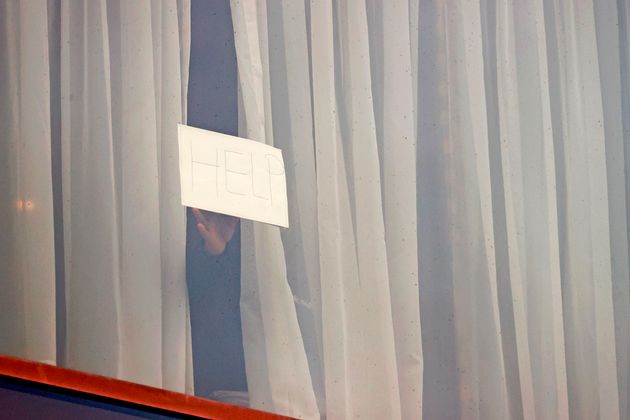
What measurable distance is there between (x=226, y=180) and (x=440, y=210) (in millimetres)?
483

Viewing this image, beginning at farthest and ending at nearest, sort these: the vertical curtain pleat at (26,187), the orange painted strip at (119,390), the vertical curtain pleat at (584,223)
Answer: the vertical curtain pleat at (584,223)
the vertical curtain pleat at (26,187)
the orange painted strip at (119,390)

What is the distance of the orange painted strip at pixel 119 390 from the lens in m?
1.32

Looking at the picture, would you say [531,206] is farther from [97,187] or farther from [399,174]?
[97,187]

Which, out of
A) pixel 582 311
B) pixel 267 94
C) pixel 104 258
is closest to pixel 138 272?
pixel 104 258

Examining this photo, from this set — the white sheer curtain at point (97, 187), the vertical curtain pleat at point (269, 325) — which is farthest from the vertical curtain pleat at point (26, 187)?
the vertical curtain pleat at point (269, 325)

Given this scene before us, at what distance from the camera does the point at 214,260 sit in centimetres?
179

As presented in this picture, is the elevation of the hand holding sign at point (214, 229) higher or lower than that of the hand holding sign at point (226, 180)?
lower

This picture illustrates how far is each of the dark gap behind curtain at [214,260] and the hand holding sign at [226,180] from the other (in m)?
0.04

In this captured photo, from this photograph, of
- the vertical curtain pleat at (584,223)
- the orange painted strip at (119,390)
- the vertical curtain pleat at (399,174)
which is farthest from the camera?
the vertical curtain pleat at (584,223)

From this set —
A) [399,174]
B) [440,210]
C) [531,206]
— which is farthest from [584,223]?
[399,174]

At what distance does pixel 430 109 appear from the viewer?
2.01m

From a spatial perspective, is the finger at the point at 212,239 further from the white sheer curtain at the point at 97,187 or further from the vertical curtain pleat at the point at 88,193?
the vertical curtain pleat at the point at 88,193

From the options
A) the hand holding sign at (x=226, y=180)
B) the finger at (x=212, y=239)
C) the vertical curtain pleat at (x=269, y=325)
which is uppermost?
the hand holding sign at (x=226, y=180)

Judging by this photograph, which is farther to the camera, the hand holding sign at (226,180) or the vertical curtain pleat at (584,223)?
the vertical curtain pleat at (584,223)
